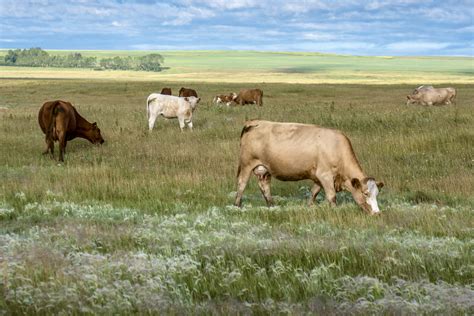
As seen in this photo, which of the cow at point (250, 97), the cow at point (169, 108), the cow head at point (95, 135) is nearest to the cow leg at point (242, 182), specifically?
the cow head at point (95, 135)

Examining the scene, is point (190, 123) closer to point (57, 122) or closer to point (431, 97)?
point (57, 122)

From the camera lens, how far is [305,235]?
8.63m

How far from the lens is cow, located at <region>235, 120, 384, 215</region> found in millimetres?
11031

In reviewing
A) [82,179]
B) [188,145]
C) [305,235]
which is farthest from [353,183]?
[188,145]

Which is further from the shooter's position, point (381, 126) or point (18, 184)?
point (381, 126)

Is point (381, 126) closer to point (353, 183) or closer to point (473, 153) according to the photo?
point (473, 153)

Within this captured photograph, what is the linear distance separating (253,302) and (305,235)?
293 cm

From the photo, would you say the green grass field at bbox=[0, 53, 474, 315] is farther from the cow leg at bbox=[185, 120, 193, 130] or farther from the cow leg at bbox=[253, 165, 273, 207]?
the cow leg at bbox=[185, 120, 193, 130]

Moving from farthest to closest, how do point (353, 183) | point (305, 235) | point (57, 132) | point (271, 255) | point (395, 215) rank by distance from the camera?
point (57, 132) → point (353, 183) → point (395, 215) → point (305, 235) → point (271, 255)

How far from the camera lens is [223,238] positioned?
26.9 ft

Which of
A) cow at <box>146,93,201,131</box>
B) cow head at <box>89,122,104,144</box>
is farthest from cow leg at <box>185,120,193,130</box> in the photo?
cow head at <box>89,122,104,144</box>

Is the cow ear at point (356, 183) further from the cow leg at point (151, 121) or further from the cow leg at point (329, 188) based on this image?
the cow leg at point (151, 121)

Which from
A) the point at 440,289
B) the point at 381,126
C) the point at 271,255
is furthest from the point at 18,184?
the point at 381,126

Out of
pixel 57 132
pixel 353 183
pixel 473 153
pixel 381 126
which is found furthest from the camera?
pixel 381 126
